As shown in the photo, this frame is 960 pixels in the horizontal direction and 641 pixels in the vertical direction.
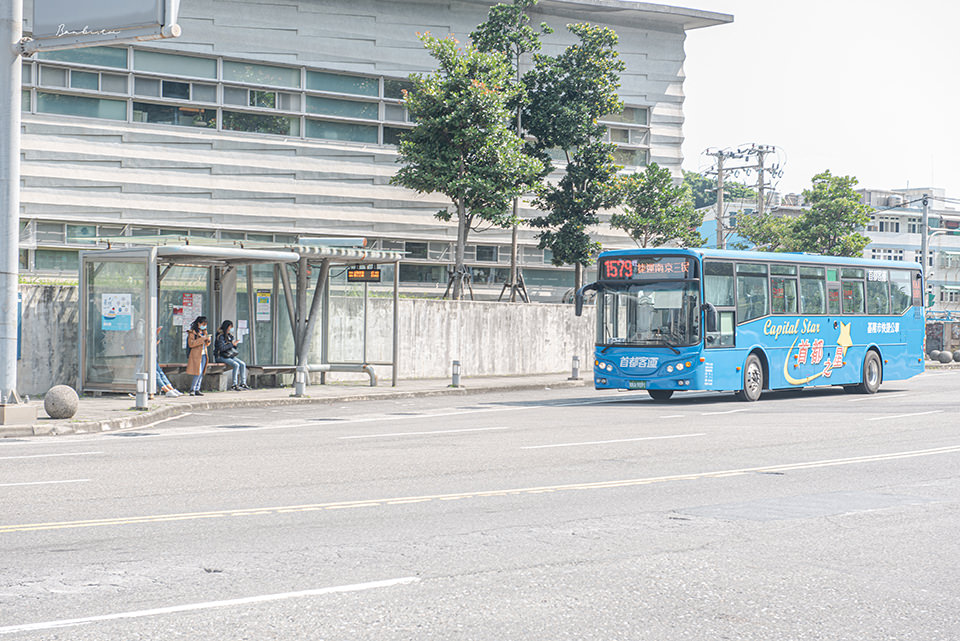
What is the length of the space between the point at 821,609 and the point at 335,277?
22.5 meters

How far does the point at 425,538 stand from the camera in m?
7.52

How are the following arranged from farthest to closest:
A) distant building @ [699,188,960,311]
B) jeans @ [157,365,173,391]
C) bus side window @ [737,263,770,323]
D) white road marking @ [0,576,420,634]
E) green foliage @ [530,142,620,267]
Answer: distant building @ [699,188,960,311] → green foliage @ [530,142,620,267] → bus side window @ [737,263,770,323] → jeans @ [157,365,173,391] → white road marking @ [0,576,420,634]

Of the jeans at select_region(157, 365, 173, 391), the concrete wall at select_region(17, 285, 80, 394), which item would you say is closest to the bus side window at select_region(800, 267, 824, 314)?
the jeans at select_region(157, 365, 173, 391)

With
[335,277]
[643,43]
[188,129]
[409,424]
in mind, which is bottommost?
[409,424]

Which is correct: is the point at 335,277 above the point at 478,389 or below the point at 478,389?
above

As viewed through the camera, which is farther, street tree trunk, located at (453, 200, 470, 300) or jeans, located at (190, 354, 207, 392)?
street tree trunk, located at (453, 200, 470, 300)

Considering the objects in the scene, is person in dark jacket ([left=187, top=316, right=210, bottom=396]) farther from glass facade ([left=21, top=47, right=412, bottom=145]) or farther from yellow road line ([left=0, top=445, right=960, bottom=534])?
glass facade ([left=21, top=47, right=412, bottom=145])

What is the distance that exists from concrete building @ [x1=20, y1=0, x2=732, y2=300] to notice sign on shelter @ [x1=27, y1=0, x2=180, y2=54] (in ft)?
56.6

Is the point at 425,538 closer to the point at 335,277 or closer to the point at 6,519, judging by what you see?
the point at 6,519

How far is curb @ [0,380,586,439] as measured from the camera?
15.8 m

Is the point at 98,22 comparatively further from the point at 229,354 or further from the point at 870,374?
the point at 870,374

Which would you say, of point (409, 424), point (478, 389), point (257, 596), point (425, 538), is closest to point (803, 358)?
point (478, 389)

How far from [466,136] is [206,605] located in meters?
26.2

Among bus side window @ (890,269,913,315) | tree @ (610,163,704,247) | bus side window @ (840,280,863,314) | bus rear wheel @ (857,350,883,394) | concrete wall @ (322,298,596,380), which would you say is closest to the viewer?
bus side window @ (840,280,863,314)
